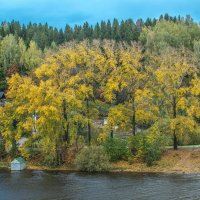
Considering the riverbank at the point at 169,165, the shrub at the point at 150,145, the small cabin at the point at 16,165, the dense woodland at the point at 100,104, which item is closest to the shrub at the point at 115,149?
the dense woodland at the point at 100,104

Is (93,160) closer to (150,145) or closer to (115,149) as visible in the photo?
(115,149)

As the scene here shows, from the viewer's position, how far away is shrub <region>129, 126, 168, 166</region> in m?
39.9

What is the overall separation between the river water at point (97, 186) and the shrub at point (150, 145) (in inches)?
130

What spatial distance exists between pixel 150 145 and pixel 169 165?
253 centimetres

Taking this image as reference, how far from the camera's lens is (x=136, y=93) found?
42.1 metres

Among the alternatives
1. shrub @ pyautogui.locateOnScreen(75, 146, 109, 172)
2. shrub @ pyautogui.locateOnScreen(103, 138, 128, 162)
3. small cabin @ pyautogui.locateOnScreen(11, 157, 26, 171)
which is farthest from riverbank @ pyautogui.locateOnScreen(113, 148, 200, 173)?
small cabin @ pyautogui.locateOnScreen(11, 157, 26, 171)

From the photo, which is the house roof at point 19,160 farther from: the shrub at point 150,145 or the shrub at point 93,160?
the shrub at point 150,145

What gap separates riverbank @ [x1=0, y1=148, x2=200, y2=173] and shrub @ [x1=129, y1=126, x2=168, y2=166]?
62 centimetres

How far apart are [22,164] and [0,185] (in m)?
7.77

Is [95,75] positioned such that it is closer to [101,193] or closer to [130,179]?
[130,179]

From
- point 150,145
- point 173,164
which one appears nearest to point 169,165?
point 173,164

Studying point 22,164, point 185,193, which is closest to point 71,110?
point 22,164

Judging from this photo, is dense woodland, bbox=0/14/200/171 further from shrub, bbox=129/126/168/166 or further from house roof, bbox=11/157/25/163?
house roof, bbox=11/157/25/163

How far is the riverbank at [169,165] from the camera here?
38312 millimetres
